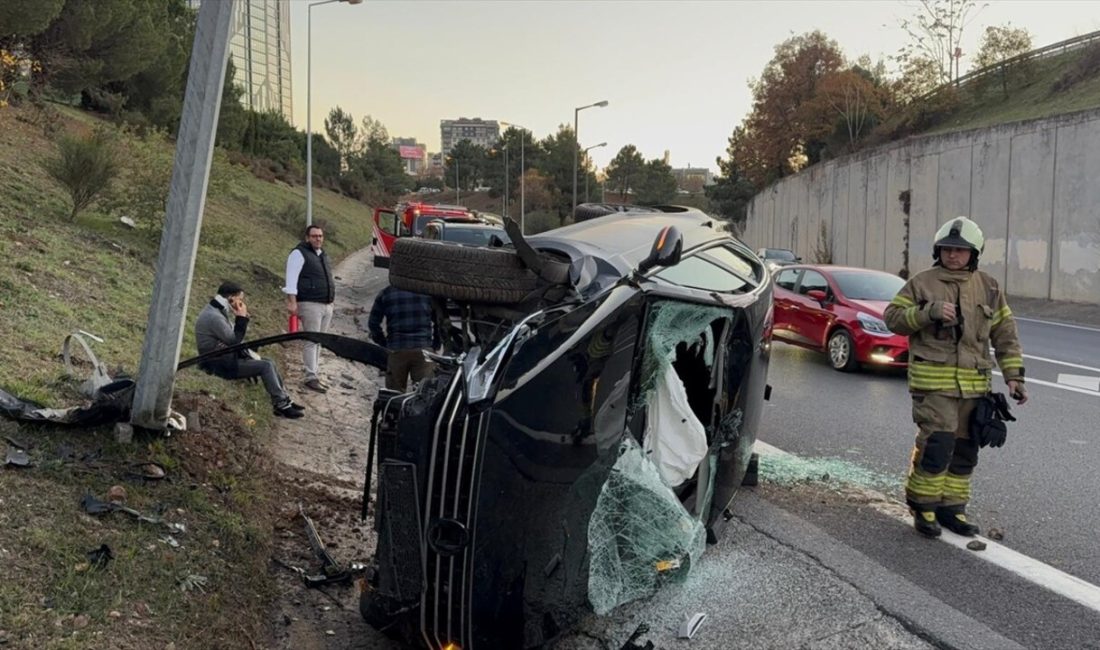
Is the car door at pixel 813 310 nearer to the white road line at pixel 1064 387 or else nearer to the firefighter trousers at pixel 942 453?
the white road line at pixel 1064 387

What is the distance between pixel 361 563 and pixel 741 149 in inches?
2214

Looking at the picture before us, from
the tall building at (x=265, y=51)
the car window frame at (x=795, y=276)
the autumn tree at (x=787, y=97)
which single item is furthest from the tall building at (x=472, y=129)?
the car window frame at (x=795, y=276)

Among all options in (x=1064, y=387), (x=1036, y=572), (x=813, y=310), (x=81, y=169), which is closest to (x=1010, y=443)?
(x=1036, y=572)

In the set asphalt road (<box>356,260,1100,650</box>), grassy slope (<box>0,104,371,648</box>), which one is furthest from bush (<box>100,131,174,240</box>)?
asphalt road (<box>356,260,1100,650</box>)

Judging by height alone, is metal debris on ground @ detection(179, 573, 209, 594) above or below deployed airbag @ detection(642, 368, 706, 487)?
below

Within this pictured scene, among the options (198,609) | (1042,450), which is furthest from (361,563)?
(1042,450)

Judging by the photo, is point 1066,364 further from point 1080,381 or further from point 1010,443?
point 1010,443

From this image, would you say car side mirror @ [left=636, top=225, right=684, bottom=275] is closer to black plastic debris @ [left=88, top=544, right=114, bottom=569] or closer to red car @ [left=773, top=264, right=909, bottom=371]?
black plastic debris @ [left=88, top=544, right=114, bottom=569]

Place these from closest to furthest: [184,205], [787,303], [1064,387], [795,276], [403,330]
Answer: [184,205] → [403,330] → [1064,387] → [787,303] → [795,276]

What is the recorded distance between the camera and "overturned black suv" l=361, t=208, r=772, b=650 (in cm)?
269

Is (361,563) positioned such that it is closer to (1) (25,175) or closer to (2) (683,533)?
(2) (683,533)

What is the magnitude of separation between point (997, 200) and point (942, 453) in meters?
23.2

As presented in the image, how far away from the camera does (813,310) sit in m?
11.1

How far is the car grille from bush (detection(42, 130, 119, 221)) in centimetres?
1194
